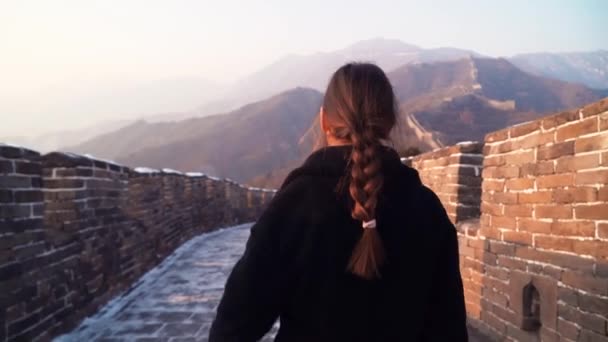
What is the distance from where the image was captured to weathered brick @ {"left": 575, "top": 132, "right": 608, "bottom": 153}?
252 centimetres

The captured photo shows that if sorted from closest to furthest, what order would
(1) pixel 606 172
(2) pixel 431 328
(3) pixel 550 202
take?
(2) pixel 431 328 → (1) pixel 606 172 → (3) pixel 550 202

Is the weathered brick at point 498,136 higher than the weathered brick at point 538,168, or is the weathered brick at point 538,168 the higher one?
the weathered brick at point 498,136

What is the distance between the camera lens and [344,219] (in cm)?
146

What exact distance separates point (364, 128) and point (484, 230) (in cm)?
280

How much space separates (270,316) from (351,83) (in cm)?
69

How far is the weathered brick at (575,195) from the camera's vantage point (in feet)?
8.50

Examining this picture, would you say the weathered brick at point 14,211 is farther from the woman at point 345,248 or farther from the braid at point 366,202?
the braid at point 366,202

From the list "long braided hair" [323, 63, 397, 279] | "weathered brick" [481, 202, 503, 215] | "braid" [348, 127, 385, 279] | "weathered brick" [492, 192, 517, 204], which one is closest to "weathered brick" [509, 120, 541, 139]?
"weathered brick" [492, 192, 517, 204]

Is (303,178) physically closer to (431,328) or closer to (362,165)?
(362,165)

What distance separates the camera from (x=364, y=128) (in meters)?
1.51

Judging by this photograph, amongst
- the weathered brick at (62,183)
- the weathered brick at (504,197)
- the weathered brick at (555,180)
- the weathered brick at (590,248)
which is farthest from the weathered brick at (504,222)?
the weathered brick at (62,183)

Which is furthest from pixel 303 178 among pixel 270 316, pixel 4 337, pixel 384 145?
pixel 4 337

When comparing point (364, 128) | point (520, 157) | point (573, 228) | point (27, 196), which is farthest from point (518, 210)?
point (27, 196)

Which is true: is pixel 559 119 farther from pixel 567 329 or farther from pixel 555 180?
pixel 567 329
